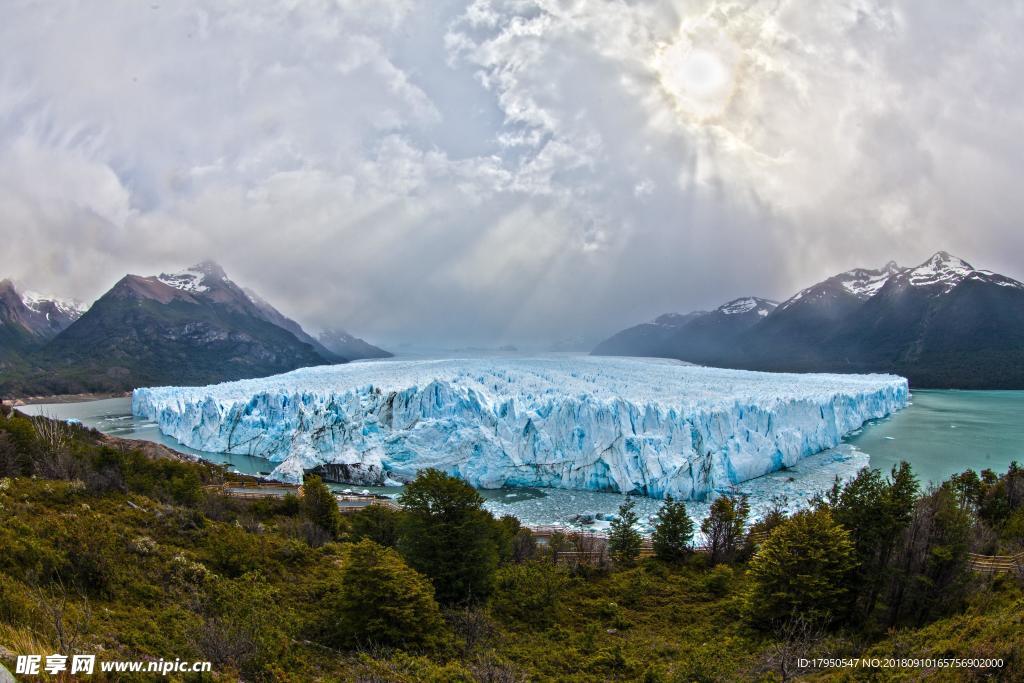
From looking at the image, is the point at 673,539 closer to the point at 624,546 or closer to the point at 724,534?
the point at 624,546

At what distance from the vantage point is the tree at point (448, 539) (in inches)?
441

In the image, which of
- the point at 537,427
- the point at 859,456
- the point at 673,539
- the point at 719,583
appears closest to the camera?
the point at 719,583

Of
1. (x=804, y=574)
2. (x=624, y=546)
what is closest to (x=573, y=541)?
(x=624, y=546)

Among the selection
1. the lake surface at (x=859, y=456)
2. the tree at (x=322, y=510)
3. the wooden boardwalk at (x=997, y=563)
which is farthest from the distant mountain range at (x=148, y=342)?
the wooden boardwalk at (x=997, y=563)

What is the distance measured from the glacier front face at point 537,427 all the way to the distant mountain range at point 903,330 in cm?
6677

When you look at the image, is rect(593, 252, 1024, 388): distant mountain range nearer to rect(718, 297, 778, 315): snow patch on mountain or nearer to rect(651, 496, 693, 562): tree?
rect(718, 297, 778, 315): snow patch on mountain

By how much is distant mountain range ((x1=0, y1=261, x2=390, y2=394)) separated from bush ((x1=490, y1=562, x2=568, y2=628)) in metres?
97.6

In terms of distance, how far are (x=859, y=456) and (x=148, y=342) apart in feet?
411

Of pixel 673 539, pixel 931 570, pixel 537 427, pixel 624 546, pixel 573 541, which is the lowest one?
pixel 573 541

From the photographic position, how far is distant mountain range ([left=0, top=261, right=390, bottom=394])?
94.0 metres

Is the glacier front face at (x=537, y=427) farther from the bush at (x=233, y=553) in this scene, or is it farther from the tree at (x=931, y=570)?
the bush at (x=233, y=553)

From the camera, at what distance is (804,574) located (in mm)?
10297

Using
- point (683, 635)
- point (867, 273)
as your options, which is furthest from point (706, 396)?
point (867, 273)

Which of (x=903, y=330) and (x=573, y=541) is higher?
(x=903, y=330)
